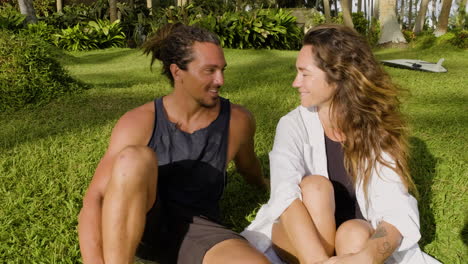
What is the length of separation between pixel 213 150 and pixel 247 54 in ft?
31.2

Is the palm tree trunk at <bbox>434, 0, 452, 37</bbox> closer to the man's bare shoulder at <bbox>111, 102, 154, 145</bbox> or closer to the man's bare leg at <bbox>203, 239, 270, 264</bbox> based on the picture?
the man's bare shoulder at <bbox>111, 102, 154, 145</bbox>

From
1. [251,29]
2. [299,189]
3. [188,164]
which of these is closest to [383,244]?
[299,189]

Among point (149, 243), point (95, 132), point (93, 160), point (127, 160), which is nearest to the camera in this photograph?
point (127, 160)

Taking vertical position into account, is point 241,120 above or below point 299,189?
above

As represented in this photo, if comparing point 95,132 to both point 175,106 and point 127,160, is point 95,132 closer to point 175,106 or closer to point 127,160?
point 175,106

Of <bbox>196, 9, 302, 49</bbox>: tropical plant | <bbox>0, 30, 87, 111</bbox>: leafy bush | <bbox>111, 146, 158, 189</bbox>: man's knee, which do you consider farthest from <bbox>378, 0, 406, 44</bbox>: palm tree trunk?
<bbox>111, 146, 158, 189</bbox>: man's knee

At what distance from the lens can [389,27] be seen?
1283cm

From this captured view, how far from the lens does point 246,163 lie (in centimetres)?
297

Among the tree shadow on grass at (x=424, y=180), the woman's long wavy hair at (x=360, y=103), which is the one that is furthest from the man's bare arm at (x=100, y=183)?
the tree shadow on grass at (x=424, y=180)

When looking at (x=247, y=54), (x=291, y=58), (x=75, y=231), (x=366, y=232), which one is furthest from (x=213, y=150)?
(x=247, y=54)

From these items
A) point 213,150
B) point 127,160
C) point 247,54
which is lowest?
point 247,54

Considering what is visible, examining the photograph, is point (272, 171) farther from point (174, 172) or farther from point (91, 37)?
point (91, 37)

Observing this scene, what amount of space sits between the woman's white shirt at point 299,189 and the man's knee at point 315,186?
3 centimetres

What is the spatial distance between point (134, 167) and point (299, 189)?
77 cm
